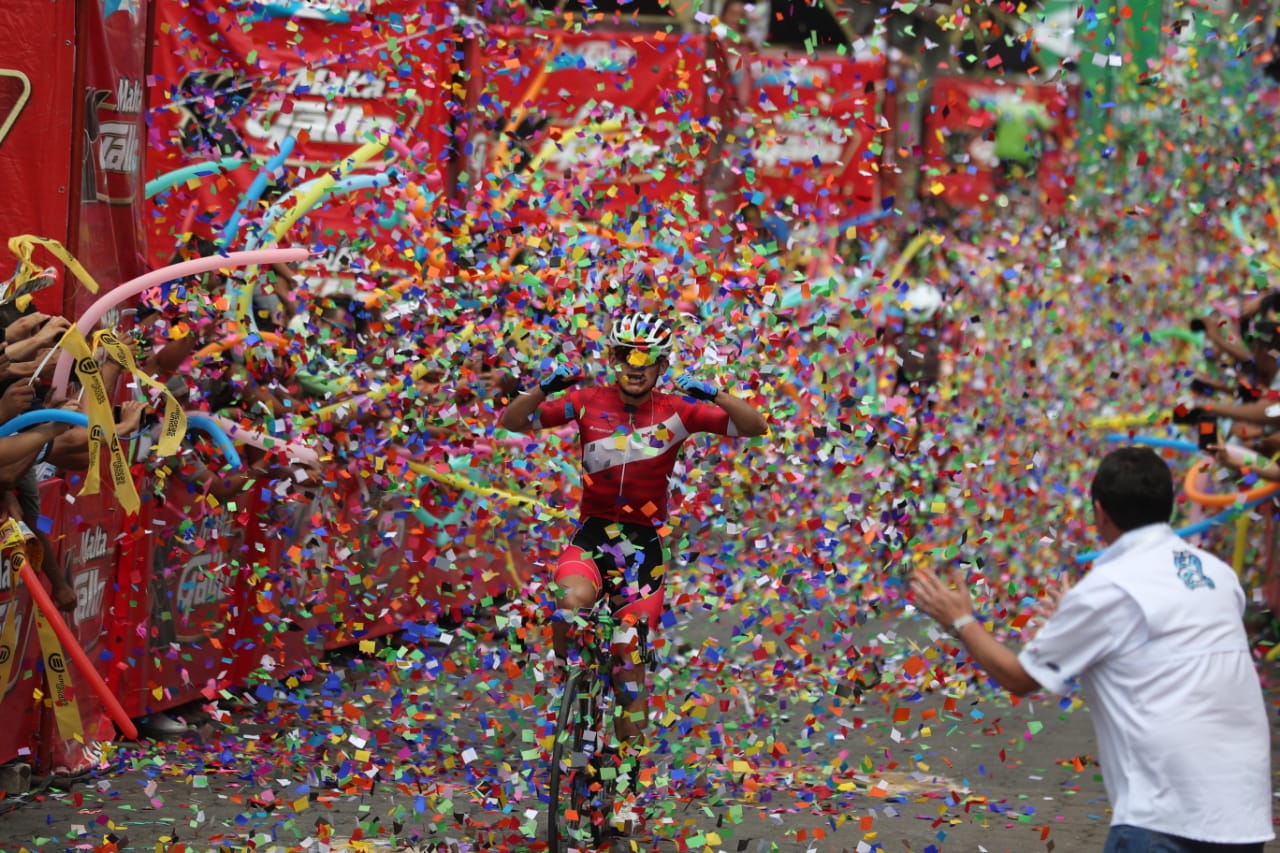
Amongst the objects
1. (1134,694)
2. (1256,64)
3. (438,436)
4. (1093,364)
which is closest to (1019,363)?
(1093,364)

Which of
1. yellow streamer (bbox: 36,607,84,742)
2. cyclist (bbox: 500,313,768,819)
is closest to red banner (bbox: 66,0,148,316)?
yellow streamer (bbox: 36,607,84,742)

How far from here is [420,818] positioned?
24.4ft

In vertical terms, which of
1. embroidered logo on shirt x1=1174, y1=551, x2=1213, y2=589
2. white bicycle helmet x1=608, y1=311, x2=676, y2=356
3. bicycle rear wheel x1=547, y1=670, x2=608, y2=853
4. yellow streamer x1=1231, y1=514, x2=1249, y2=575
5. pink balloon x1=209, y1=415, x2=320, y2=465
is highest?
embroidered logo on shirt x1=1174, y1=551, x2=1213, y2=589

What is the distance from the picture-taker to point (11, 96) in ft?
25.0

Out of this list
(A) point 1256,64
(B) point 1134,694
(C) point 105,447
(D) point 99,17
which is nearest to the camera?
(B) point 1134,694

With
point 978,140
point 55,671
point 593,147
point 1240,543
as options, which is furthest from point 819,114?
point 978,140

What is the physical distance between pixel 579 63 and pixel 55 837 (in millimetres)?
5236

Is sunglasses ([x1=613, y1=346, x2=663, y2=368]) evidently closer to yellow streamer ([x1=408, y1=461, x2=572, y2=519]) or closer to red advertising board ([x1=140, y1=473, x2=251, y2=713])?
yellow streamer ([x1=408, y1=461, x2=572, y2=519])

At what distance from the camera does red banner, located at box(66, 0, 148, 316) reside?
7.93 m

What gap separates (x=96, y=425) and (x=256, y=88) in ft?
11.5

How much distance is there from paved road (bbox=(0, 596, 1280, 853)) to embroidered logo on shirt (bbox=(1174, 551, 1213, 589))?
8.20 ft

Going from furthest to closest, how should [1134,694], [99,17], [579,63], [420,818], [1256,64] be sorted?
[1256,64] < [579,63] < [99,17] < [420,818] < [1134,694]

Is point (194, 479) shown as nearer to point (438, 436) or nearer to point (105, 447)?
point (438, 436)

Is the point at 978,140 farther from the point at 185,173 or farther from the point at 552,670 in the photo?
the point at 552,670
